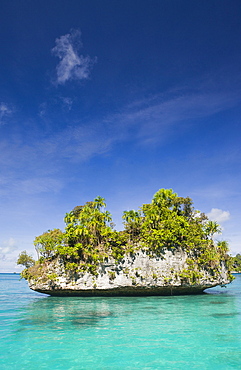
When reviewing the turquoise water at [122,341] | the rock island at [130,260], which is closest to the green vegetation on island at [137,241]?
the rock island at [130,260]

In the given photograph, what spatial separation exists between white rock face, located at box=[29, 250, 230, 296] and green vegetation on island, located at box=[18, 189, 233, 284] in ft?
1.92

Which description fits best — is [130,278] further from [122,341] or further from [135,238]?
[122,341]

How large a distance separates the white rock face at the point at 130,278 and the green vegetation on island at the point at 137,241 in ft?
1.92

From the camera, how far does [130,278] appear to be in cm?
2758

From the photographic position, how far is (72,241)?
28.9 m

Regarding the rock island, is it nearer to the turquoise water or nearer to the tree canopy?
the tree canopy

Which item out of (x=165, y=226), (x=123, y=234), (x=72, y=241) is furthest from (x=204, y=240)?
(x=72, y=241)

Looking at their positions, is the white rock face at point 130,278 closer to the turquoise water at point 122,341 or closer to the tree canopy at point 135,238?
the tree canopy at point 135,238

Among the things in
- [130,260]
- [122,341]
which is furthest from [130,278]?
[122,341]

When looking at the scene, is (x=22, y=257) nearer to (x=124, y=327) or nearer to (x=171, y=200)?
(x=171, y=200)

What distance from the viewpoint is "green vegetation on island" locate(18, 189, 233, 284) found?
2808 cm

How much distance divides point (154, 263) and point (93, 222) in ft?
28.5

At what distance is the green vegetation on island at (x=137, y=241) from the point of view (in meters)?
28.1

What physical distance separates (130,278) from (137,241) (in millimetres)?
4270
